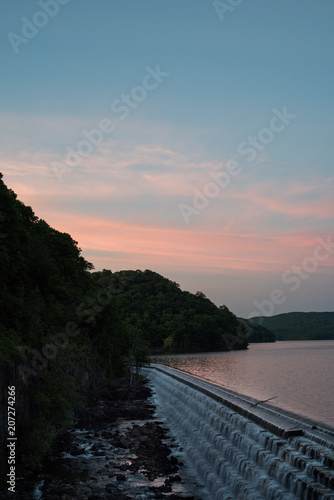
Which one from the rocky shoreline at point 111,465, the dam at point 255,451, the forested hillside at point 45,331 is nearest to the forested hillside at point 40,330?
the forested hillside at point 45,331

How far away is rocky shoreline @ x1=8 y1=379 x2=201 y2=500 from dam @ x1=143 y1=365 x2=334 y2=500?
1297mm

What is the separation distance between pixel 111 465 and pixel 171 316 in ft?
403

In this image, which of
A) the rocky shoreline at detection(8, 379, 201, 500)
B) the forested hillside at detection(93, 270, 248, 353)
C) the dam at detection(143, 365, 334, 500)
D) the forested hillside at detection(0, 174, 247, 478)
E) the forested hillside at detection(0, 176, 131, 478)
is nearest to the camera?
the dam at detection(143, 365, 334, 500)

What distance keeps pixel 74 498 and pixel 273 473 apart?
26.1ft

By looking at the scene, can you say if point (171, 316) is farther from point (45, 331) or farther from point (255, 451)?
point (255, 451)

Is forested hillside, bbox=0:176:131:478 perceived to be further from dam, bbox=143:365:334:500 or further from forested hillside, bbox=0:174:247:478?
dam, bbox=143:365:334:500

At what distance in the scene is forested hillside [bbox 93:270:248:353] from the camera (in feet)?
457

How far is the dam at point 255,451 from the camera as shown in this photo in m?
15.5

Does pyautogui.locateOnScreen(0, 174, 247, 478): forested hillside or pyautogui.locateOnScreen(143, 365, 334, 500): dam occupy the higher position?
pyautogui.locateOnScreen(0, 174, 247, 478): forested hillside

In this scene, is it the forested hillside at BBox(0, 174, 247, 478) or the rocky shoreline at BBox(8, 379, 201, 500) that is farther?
the forested hillside at BBox(0, 174, 247, 478)

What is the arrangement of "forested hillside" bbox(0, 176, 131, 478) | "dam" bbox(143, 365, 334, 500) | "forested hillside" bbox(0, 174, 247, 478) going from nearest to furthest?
"dam" bbox(143, 365, 334, 500), "forested hillside" bbox(0, 176, 131, 478), "forested hillside" bbox(0, 174, 247, 478)

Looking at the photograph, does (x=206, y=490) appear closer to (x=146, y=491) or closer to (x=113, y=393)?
(x=146, y=491)

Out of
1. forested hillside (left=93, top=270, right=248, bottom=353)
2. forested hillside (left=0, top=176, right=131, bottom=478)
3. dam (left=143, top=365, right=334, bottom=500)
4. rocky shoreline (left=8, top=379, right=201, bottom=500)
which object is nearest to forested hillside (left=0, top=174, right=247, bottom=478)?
forested hillside (left=0, top=176, right=131, bottom=478)

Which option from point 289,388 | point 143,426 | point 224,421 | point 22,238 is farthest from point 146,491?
point 289,388
